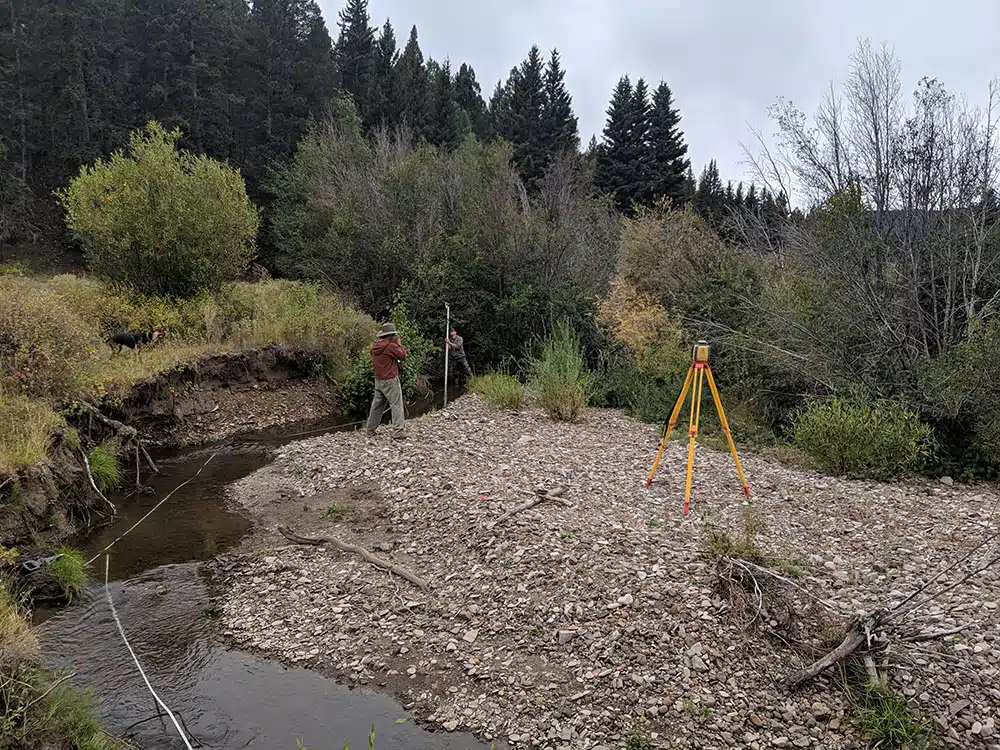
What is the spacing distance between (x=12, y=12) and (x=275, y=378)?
127 ft

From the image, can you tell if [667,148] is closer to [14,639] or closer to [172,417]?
[172,417]

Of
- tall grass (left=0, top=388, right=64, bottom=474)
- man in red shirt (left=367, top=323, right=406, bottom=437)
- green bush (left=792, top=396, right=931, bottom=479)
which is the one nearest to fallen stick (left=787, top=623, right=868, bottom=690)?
green bush (left=792, top=396, right=931, bottom=479)

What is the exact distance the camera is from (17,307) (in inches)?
393

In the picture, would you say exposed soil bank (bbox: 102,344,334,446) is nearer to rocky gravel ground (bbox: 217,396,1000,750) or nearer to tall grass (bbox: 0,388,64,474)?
tall grass (bbox: 0,388,64,474)

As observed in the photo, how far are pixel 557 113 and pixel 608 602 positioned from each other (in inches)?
1697

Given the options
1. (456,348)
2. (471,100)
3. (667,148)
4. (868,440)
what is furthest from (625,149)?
(868,440)

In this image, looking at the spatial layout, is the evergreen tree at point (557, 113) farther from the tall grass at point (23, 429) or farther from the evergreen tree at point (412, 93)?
the tall grass at point (23, 429)

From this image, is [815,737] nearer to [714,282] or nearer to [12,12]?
[714,282]

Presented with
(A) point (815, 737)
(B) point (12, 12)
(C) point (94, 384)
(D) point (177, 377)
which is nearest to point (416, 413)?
(D) point (177, 377)

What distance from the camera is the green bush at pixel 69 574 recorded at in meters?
6.30

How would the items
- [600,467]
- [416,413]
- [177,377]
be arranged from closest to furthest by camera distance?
1. [600,467]
2. [177,377]
3. [416,413]

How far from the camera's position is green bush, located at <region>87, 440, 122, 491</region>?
918cm

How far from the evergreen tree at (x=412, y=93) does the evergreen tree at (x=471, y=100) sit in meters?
6.56

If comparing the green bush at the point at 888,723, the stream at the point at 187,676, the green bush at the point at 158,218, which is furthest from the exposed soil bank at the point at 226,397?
the green bush at the point at 888,723
